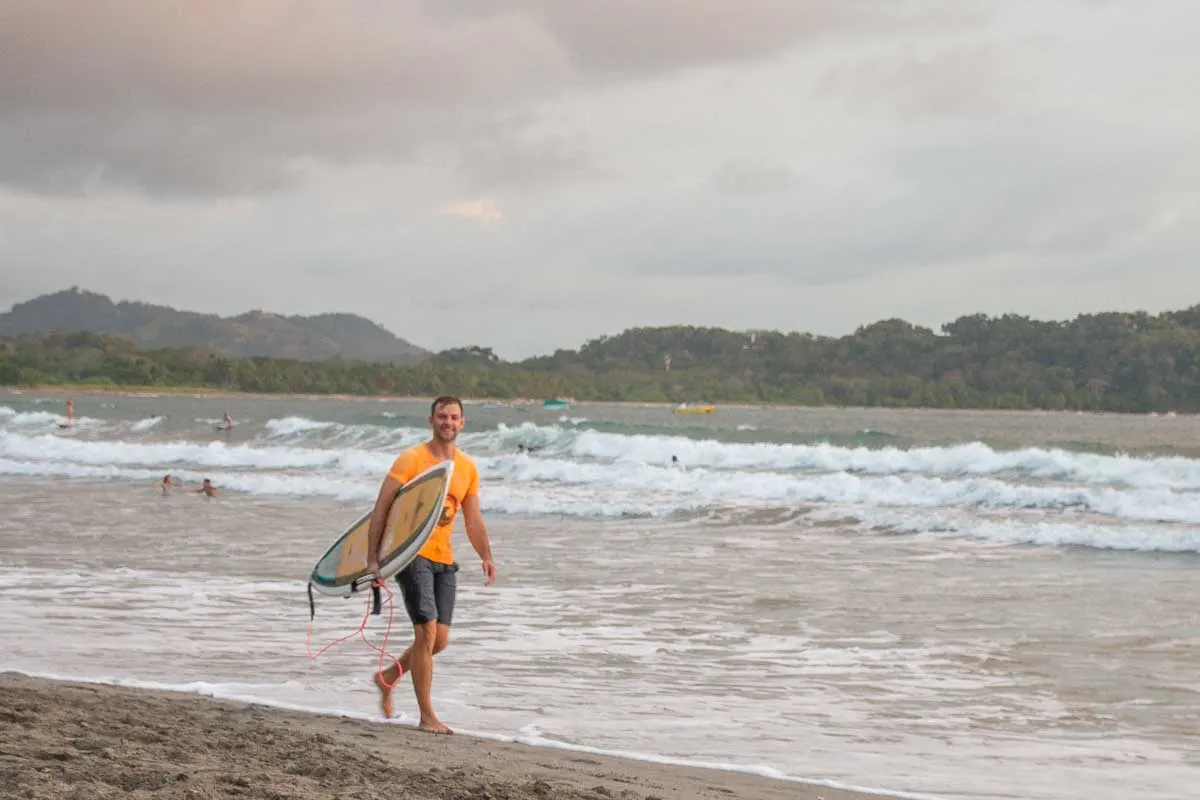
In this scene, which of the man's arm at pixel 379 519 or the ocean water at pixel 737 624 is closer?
the man's arm at pixel 379 519

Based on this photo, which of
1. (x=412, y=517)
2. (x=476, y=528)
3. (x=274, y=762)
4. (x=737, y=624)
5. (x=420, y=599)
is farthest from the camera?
(x=737, y=624)

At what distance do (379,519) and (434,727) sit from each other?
3.58ft

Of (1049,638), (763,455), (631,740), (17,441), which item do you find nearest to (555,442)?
Result: (763,455)

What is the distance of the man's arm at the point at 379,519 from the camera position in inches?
268

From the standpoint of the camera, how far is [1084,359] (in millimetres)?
144875

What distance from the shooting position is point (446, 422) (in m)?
6.90

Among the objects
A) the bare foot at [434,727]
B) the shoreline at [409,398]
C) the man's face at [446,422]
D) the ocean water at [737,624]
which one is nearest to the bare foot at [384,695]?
the ocean water at [737,624]

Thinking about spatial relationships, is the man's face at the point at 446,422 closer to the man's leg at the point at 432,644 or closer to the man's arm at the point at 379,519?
the man's arm at the point at 379,519

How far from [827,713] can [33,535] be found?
12.6 metres

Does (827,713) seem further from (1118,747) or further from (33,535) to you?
(33,535)

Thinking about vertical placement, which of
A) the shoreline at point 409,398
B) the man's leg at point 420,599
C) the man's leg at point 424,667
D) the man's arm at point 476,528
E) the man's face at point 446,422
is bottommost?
the man's leg at point 424,667

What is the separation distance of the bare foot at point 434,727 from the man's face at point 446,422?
143 cm

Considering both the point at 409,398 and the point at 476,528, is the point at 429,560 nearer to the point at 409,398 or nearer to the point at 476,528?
the point at 476,528

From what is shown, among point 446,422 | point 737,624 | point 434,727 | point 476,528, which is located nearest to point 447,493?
point 446,422
